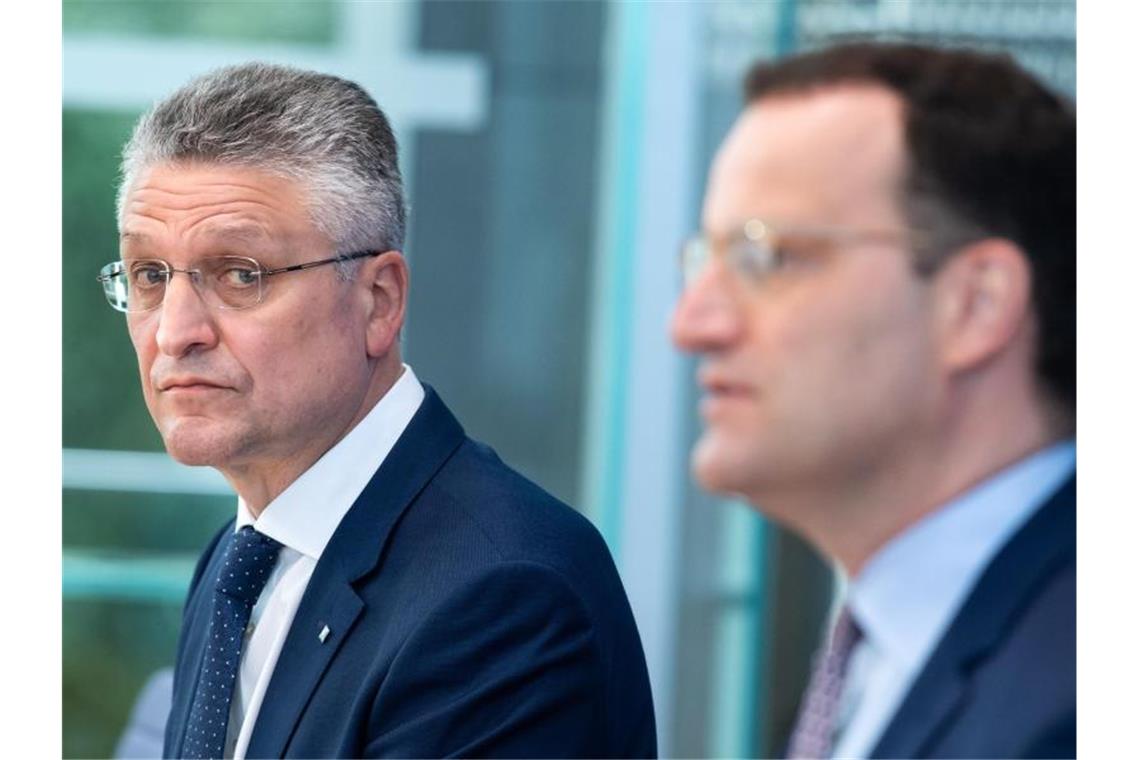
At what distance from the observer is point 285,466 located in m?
2.26

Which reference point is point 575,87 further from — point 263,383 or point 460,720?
point 460,720

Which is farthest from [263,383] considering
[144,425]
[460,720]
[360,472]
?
[144,425]

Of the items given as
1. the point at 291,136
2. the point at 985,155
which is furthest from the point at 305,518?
the point at 985,155

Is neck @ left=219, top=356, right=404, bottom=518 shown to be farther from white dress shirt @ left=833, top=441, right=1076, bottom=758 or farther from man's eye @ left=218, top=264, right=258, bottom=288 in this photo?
white dress shirt @ left=833, top=441, right=1076, bottom=758

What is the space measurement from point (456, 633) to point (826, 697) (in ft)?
2.07

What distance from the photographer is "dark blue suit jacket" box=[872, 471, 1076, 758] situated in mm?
1342

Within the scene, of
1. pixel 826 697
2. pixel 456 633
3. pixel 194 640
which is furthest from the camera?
pixel 194 640

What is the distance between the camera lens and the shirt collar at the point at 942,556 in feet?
4.64

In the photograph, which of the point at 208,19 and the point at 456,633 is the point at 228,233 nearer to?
the point at 456,633

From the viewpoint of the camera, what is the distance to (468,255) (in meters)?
4.23
